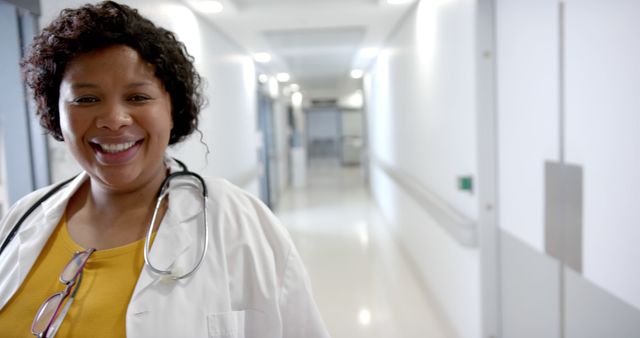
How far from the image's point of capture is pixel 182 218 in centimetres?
108

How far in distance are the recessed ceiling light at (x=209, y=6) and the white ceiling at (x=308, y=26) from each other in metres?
0.05

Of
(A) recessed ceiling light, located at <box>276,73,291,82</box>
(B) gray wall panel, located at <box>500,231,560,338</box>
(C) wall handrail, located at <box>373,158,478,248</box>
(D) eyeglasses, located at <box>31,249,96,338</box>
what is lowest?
(B) gray wall panel, located at <box>500,231,560,338</box>

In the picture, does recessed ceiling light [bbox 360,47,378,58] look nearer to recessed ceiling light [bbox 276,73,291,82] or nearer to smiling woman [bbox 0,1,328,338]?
recessed ceiling light [bbox 276,73,291,82]

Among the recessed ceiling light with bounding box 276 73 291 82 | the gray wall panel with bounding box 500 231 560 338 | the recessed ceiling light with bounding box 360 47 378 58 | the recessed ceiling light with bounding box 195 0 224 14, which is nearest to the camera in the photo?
the gray wall panel with bounding box 500 231 560 338

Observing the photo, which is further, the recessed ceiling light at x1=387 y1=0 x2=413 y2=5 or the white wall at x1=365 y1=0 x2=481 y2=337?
the recessed ceiling light at x1=387 y1=0 x2=413 y2=5

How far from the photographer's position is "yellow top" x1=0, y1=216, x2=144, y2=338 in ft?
3.08

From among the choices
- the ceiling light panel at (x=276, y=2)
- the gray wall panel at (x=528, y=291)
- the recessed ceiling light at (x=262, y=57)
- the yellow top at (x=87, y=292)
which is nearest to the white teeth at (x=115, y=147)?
the yellow top at (x=87, y=292)

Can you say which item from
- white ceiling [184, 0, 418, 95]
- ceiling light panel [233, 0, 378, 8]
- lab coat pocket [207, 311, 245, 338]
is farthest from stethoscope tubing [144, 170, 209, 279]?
ceiling light panel [233, 0, 378, 8]

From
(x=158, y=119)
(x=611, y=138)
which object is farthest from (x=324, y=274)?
(x=158, y=119)

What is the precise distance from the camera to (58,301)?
3.15 feet

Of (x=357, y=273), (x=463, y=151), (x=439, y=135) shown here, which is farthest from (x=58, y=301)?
(x=357, y=273)

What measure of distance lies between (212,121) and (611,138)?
3.21 metres

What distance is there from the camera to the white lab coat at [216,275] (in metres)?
0.97

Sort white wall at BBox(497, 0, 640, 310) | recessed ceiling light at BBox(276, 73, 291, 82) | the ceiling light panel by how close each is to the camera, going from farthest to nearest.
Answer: recessed ceiling light at BBox(276, 73, 291, 82)
the ceiling light panel
white wall at BBox(497, 0, 640, 310)
